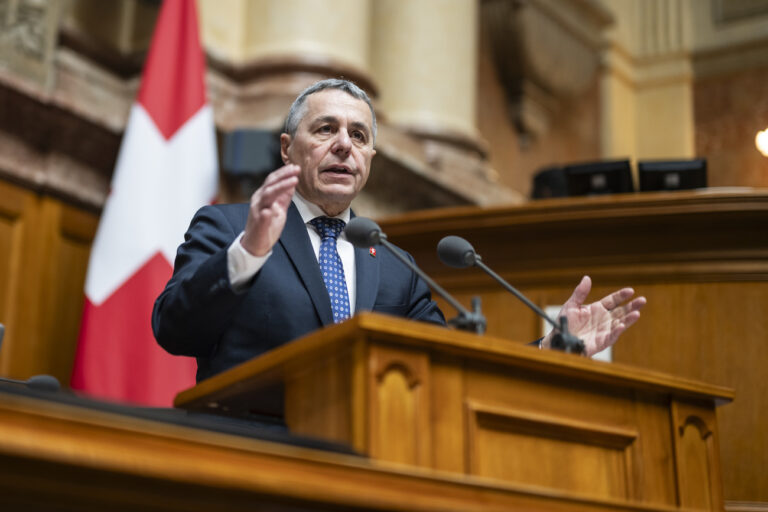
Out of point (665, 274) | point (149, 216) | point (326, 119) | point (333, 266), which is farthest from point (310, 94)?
point (149, 216)

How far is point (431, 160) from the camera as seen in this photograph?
19.6 feet

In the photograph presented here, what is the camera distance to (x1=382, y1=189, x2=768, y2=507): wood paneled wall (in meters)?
3.46

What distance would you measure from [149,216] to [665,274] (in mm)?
1972

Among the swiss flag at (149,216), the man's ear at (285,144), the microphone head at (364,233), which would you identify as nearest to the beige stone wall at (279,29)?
the swiss flag at (149,216)

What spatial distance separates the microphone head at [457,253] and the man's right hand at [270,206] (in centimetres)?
38

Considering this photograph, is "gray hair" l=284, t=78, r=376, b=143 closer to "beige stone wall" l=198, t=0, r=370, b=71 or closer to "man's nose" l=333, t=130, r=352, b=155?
"man's nose" l=333, t=130, r=352, b=155

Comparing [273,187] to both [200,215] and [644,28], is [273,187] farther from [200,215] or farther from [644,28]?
[644,28]

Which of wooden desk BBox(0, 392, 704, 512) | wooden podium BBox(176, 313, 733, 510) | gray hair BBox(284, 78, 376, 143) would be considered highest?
gray hair BBox(284, 78, 376, 143)

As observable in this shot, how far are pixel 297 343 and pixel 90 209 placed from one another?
→ 125 inches

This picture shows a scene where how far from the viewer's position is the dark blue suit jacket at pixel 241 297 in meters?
2.05

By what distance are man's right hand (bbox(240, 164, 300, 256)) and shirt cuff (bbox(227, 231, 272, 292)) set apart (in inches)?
1.5

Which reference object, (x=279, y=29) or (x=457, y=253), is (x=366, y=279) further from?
(x=279, y=29)

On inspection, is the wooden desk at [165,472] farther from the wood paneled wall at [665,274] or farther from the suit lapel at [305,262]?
the wood paneled wall at [665,274]

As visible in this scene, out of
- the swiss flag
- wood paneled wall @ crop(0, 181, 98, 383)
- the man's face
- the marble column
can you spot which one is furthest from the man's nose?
the marble column
